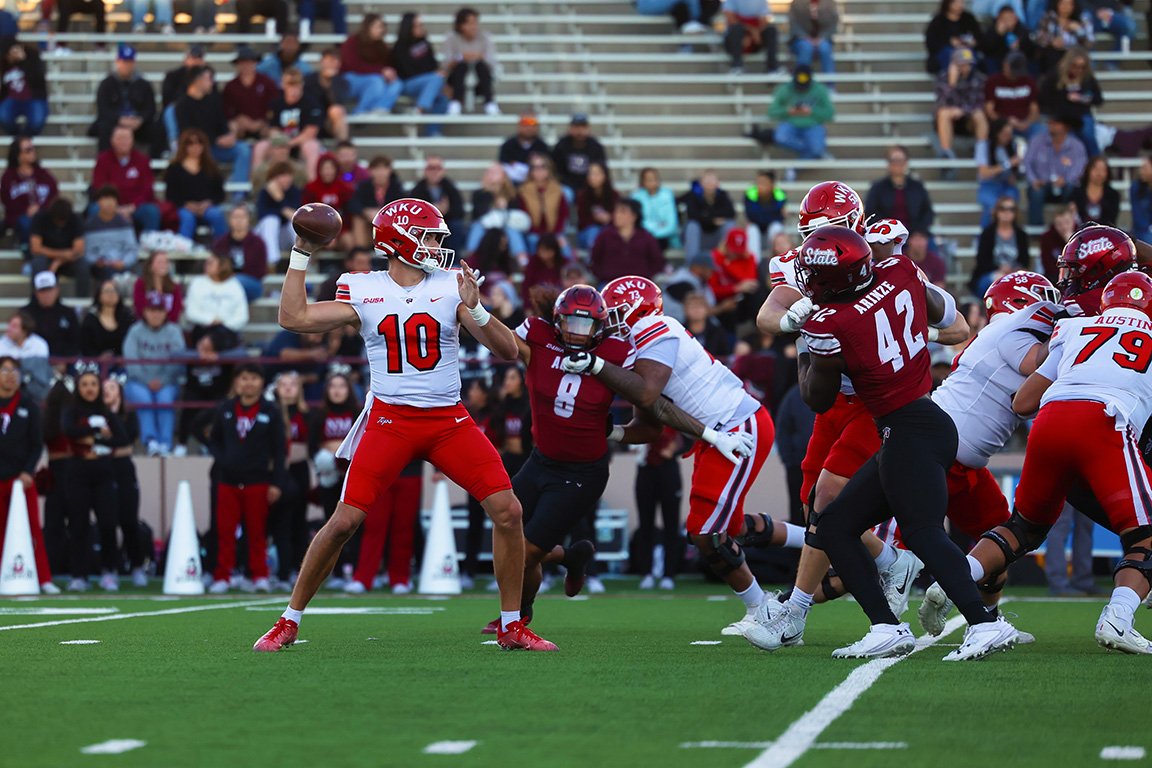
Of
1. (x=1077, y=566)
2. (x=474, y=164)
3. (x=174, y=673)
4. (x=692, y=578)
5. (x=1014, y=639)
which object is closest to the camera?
(x=174, y=673)

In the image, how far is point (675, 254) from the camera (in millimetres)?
17047

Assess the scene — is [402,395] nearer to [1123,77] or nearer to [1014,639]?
[1014,639]

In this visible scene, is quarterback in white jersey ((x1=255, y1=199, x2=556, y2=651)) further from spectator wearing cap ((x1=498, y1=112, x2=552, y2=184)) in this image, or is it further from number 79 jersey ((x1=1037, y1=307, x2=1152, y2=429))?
spectator wearing cap ((x1=498, y1=112, x2=552, y2=184))

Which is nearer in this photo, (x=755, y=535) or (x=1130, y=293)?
(x=1130, y=293)

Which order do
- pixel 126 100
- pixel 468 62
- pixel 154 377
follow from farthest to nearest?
1. pixel 468 62
2. pixel 126 100
3. pixel 154 377

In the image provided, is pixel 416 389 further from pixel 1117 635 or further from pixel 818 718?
pixel 1117 635

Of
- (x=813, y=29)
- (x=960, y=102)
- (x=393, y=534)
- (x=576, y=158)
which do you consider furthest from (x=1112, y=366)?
(x=813, y=29)

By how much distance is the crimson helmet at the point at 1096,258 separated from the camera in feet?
23.6

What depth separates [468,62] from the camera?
18.9m

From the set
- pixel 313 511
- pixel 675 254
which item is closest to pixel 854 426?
pixel 313 511

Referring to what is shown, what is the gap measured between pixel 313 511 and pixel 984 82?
1008 cm

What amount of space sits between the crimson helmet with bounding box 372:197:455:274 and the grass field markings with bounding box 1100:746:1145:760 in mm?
3816

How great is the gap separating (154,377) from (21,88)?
231 inches

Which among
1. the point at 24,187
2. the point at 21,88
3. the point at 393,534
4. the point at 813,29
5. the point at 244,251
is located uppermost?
the point at 813,29
